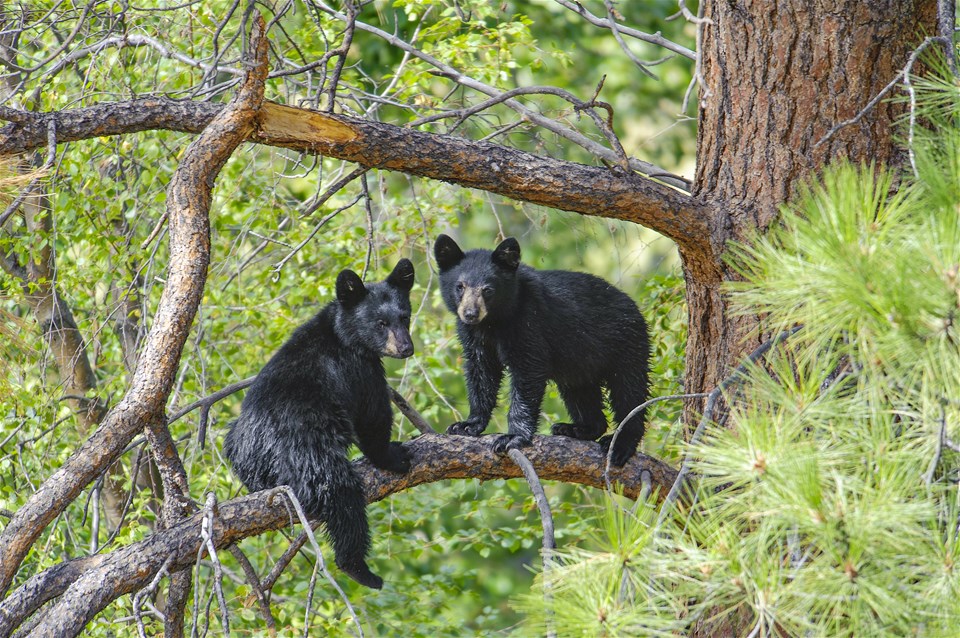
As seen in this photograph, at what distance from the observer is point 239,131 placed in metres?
2.99

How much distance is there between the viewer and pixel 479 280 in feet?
14.7

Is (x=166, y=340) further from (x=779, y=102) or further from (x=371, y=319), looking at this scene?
(x=779, y=102)

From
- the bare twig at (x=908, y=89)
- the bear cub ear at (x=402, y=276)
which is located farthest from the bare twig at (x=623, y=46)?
the bear cub ear at (x=402, y=276)

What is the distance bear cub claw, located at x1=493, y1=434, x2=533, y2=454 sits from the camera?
3877 mm

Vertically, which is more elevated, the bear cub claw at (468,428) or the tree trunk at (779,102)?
the tree trunk at (779,102)

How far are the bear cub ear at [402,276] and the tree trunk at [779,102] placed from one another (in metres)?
1.36

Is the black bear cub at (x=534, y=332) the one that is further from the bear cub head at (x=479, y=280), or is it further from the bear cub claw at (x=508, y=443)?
the bear cub claw at (x=508, y=443)

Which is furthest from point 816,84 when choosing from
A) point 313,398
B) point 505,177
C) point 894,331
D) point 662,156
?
point 662,156

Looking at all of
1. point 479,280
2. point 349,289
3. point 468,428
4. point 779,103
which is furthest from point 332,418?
point 779,103

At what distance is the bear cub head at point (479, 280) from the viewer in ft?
14.5

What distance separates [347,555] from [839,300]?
247 cm

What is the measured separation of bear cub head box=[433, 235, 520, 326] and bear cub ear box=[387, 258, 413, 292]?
190 mm

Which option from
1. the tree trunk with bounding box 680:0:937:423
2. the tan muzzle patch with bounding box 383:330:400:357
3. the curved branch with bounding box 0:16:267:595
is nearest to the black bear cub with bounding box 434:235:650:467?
the tan muzzle patch with bounding box 383:330:400:357

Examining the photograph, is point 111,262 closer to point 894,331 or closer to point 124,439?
point 124,439
